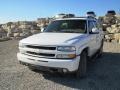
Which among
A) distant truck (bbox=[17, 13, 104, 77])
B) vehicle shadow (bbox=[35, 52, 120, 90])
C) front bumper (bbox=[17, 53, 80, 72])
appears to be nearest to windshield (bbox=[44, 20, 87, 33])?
distant truck (bbox=[17, 13, 104, 77])

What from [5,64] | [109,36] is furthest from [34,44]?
[109,36]

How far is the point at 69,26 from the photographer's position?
8.52 metres

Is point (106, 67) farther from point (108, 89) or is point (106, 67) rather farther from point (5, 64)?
point (5, 64)

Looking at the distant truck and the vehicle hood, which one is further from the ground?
the vehicle hood

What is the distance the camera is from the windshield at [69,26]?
830cm

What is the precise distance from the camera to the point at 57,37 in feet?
24.2

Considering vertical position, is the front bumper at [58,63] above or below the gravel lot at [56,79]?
above

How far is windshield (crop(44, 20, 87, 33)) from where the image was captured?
8297 millimetres

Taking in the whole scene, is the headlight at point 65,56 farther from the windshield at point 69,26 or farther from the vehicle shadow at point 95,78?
the windshield at point 69,26

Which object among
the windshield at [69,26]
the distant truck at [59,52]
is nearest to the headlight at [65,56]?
the distant truck at [59,52]

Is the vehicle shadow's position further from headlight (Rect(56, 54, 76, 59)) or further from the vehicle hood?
the vehicle hood

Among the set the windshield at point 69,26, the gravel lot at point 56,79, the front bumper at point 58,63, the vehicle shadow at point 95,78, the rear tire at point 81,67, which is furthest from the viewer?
the windshield at point 69,26

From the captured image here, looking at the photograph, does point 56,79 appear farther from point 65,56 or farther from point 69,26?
point 69,26

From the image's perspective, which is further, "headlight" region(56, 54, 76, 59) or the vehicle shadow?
the vehicle shadow
